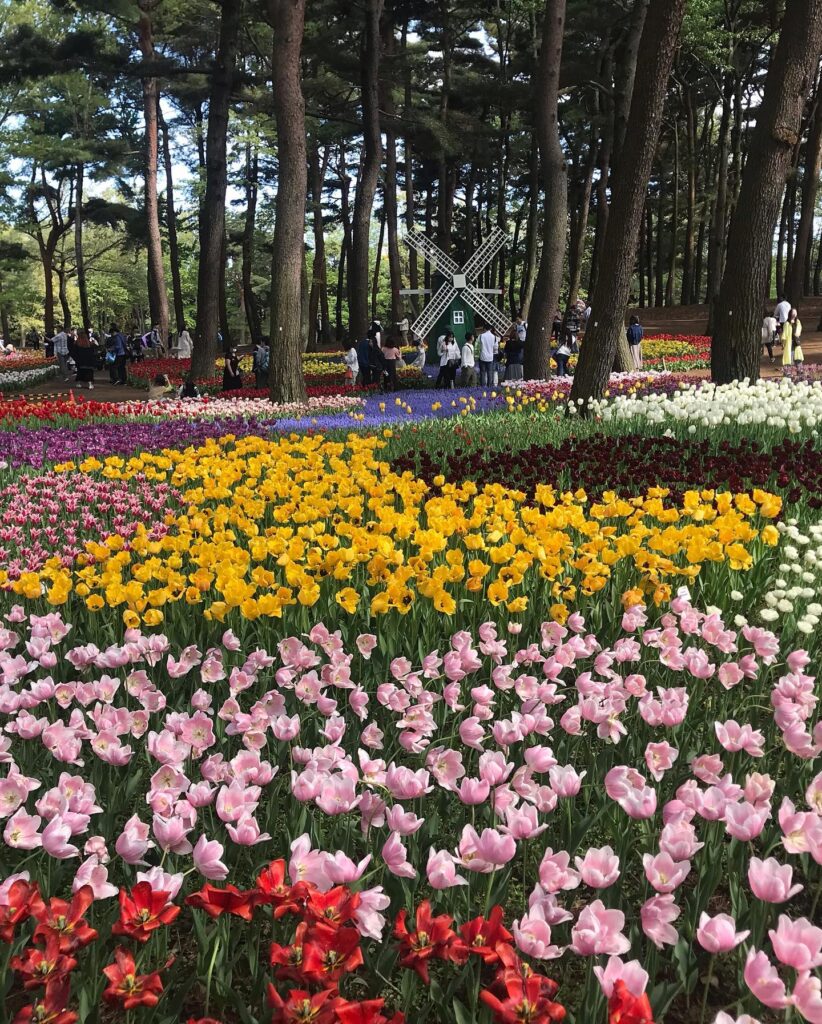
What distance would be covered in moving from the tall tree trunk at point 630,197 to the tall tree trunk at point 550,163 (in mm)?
6339

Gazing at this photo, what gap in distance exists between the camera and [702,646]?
3.91 metres

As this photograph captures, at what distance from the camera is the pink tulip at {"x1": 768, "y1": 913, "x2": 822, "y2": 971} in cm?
143

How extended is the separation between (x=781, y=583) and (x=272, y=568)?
2.50m

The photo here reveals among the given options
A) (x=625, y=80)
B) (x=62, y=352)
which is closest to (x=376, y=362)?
(x=625, y=80)

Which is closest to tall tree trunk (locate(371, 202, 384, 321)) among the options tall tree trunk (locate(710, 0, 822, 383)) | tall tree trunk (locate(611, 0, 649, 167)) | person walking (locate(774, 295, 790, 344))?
person walking (locate(774, 295, 790, 344))

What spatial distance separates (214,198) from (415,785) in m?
21.5

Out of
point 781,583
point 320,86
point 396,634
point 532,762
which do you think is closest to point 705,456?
point 781,583

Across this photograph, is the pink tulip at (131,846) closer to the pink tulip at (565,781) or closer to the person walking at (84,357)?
the pink tulip at (565,781)

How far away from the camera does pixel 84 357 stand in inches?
955

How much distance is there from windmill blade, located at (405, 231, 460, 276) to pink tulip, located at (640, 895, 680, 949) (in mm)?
30701

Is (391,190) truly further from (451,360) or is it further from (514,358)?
(451,360)

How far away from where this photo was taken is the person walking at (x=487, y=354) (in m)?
21.2

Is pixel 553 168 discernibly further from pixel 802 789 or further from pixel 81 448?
pixel 802 789

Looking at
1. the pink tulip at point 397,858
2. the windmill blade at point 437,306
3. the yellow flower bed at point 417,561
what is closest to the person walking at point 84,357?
the windmill blade at point 437,306
